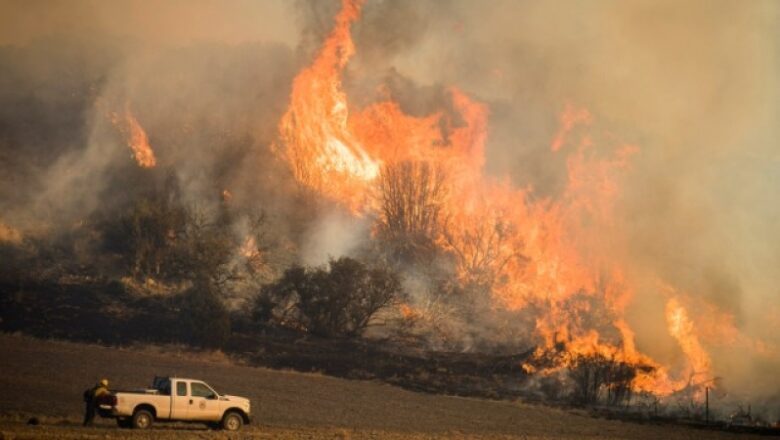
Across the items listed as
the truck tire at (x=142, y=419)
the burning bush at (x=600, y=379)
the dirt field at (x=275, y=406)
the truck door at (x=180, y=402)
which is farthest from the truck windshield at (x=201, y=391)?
the burning bush at (x=600, y=379)

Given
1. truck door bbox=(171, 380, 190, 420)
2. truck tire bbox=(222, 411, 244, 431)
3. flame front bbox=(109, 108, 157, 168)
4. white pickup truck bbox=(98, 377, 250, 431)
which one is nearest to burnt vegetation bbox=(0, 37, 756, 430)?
flame front bbox=(109, 108, 157, 168)

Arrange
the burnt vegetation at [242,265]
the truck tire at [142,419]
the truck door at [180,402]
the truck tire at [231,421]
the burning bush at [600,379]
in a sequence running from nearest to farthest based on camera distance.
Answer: the truck tire at [142,419] → the truck door at [180,402] → the truck tire at [231,421] → the burning bush at [600,379] → the burnt vegetation at [242,265]

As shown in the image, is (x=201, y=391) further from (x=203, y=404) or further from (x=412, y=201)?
(x=412, y=201)

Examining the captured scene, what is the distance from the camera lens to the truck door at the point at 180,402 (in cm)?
2569

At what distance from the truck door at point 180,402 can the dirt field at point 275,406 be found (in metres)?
0.62

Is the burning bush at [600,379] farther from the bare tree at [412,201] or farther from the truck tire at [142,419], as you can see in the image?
the truck tire at [142,419]

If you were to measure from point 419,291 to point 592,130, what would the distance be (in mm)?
19473

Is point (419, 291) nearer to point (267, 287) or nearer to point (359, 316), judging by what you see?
point (359, 316)

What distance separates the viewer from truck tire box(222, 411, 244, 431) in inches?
1047

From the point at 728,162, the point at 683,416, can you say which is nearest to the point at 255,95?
the point at 728,162

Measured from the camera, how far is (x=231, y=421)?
26703 millimetres

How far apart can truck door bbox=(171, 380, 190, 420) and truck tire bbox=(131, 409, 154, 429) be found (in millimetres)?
716

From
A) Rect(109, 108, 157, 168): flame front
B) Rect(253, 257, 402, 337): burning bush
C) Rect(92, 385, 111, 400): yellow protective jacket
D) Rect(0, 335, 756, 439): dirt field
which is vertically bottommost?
Rect(0, 335, 756, 439): dirt field

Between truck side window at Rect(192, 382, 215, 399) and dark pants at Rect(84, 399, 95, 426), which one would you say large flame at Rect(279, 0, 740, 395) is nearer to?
truck side window at Rect(192, 382, 215, 399)
